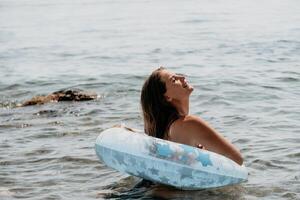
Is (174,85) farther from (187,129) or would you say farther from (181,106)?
(187,129)

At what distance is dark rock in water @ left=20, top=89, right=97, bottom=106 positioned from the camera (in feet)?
43.4

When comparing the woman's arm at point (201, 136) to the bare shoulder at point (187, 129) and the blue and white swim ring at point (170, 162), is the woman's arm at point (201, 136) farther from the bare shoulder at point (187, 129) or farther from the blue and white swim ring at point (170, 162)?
the blue and white swim ring at point (170, 162)


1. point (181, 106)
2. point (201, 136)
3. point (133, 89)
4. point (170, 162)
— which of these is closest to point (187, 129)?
point (201, 136)

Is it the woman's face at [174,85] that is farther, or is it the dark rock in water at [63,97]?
the dark rock in water at [63,97]

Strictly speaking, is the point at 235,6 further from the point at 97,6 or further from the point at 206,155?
the point at 206,155

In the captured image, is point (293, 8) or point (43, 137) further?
point (293, 8)

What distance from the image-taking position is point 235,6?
120ft

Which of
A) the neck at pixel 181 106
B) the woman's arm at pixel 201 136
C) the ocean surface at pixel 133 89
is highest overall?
the neck at pixel 181 106

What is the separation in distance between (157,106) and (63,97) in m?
6.45

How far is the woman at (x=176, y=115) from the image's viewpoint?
7.07 meters

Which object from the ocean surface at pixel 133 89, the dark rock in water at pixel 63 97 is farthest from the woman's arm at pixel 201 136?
the dark rock in water at pixel 63 97

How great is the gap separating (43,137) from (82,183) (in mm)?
2537

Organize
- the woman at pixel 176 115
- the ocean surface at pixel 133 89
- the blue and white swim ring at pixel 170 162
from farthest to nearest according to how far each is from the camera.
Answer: the ocean surface at pixel 133 89 → the woman at pixel 176 115 → the blue and white swim ring at pixel 170 162

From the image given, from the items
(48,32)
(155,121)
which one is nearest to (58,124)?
(155,121)
